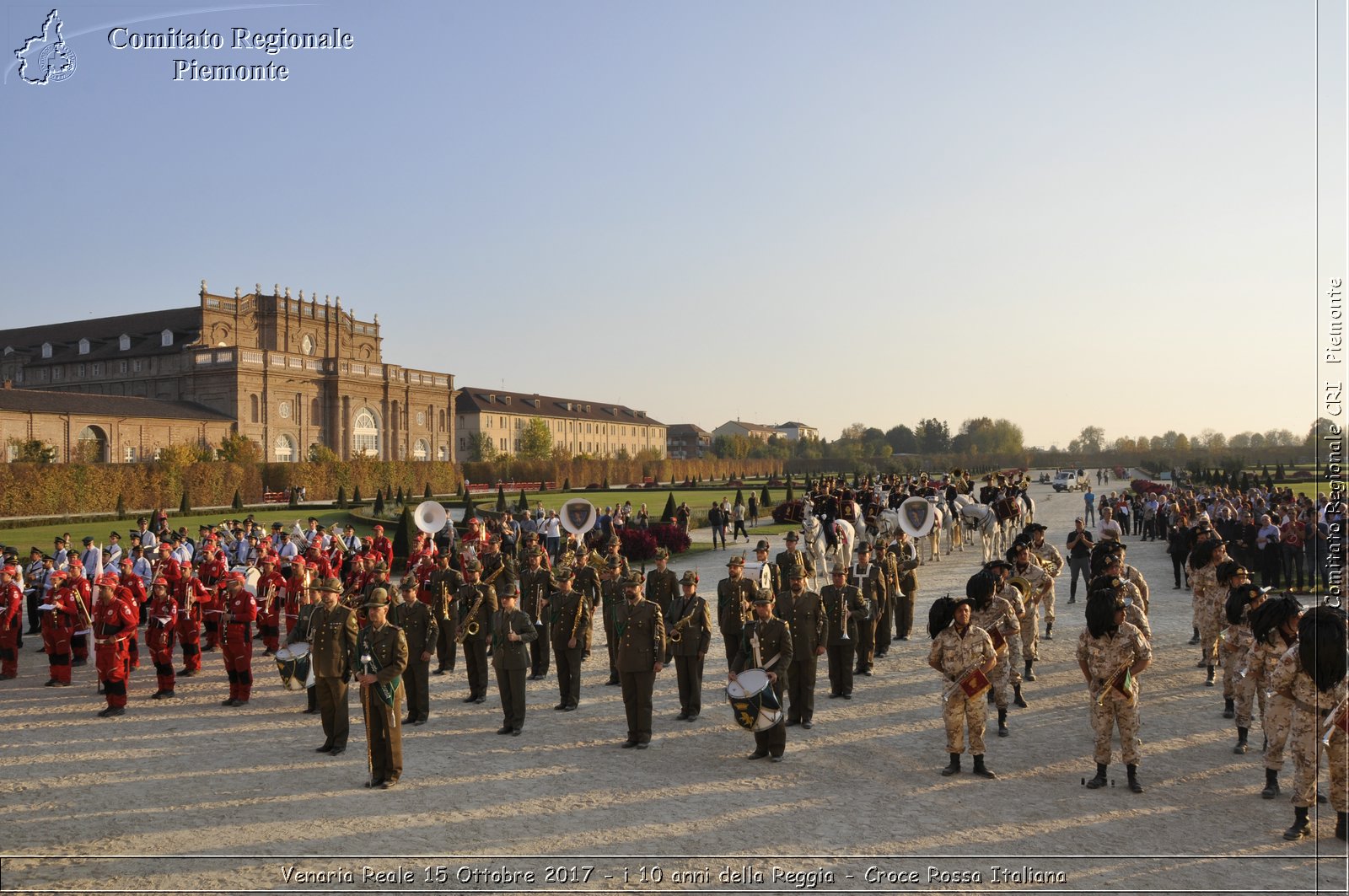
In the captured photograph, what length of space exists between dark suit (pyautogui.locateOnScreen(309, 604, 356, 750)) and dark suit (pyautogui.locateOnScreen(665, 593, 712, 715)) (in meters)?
3.56

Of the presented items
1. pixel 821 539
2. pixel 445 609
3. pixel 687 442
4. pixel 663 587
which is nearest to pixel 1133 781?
pixel 663 587

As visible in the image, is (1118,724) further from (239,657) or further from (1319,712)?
(239,657)

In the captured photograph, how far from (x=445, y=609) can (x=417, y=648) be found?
258cm

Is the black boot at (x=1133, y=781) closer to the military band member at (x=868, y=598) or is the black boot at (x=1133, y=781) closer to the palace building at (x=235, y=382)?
the military band member at (x=868, y=598)

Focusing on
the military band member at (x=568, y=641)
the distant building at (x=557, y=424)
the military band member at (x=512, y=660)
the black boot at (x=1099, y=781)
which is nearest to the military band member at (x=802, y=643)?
the military band member at (x=568, y=641)

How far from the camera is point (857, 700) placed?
1163 centimetres

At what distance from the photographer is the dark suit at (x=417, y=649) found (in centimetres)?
1070

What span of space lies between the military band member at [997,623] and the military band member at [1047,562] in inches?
130

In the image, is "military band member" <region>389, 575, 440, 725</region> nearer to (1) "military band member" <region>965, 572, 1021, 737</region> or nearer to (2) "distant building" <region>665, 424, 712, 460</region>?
(1) "military band member" <region>965, 572, 1021, 737</region>

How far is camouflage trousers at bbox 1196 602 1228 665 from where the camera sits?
38.6 feet

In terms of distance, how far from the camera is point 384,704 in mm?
8562

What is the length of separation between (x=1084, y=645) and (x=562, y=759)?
5123mm

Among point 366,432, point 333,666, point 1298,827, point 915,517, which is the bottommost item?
point 1298,827

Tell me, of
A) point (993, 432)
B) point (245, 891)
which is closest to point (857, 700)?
point (245, 891)
